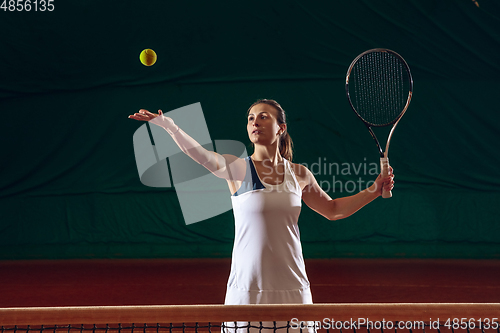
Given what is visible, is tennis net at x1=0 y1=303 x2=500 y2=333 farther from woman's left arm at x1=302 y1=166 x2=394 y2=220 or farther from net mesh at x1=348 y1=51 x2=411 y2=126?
net mesh at x1=348 y1=51 x2=411 y2=126

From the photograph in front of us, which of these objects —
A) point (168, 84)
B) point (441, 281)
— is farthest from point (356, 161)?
point (168, 84)

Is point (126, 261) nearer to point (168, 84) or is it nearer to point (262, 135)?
point (168, 84)

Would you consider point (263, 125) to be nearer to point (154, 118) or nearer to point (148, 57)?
point (154, 118)

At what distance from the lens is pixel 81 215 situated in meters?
6.47

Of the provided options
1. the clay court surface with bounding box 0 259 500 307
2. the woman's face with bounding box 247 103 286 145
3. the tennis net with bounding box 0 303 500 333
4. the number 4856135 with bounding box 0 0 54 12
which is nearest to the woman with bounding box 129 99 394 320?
the woman's face with bounding box 247 103 286 145

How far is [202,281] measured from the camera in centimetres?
482

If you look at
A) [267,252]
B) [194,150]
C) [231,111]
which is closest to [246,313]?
[267,252]

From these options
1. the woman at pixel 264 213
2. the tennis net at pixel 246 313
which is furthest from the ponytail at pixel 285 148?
the tennis net at pixel 246 313

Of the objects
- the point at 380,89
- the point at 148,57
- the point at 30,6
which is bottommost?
the point at 380,89

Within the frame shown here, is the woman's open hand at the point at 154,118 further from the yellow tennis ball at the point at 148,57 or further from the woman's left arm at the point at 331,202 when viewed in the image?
the yellow tennis ball at the point at 148,57

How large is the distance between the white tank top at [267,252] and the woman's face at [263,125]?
0.77 ft

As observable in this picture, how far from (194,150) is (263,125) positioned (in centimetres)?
33

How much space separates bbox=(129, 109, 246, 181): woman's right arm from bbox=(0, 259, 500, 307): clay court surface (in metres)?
2.43

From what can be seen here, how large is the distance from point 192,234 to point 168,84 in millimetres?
2442
